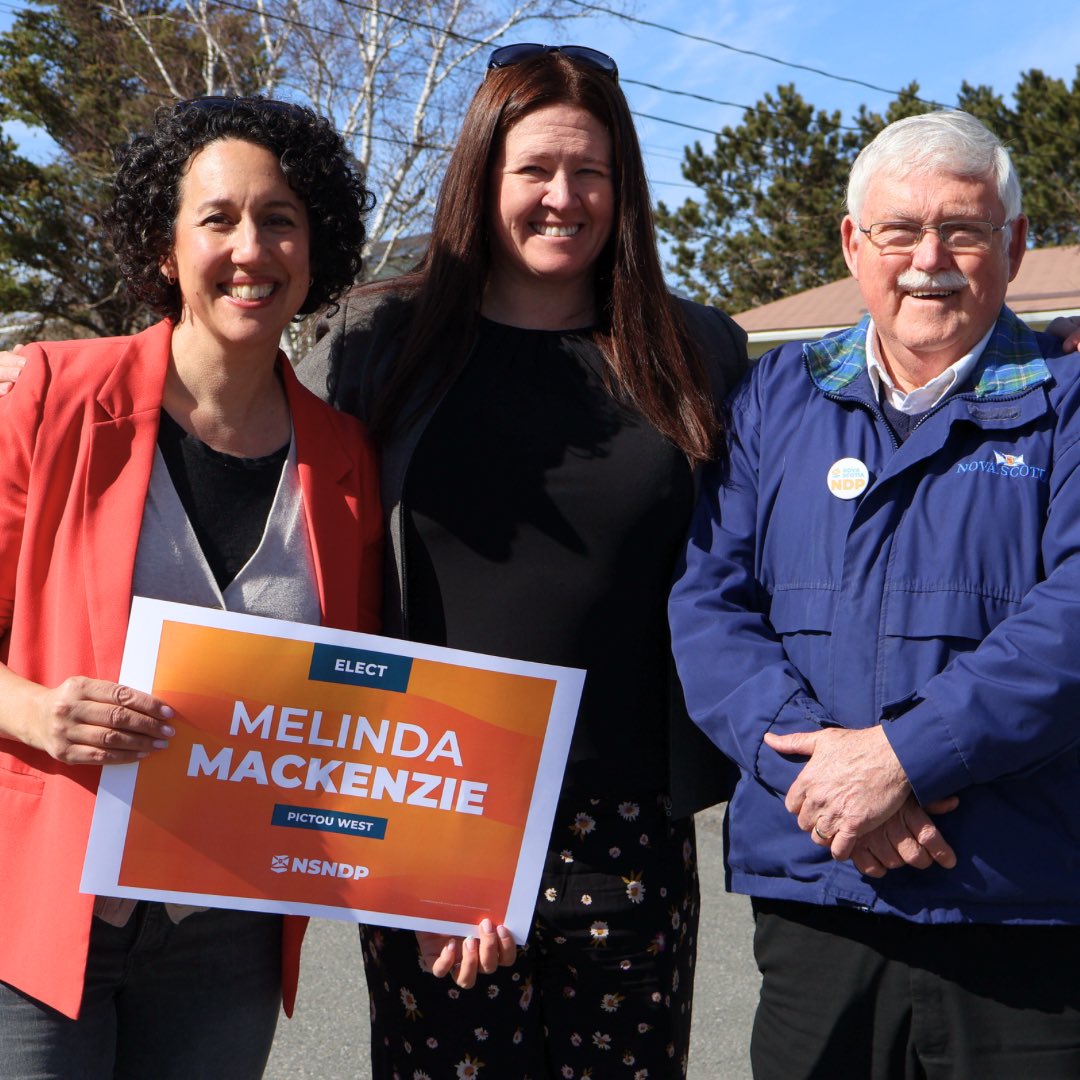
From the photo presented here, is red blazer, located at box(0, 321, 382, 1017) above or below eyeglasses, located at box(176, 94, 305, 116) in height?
below

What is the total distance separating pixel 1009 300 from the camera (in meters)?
16.6

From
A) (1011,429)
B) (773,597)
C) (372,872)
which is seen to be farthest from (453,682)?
(1011,429)

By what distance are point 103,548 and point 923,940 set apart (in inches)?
59.5

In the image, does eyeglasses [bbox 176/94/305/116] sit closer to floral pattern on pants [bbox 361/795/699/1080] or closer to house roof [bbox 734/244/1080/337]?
floral pattern on pants [bbox 361/795/699/1080]

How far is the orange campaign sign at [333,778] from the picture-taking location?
80.5 inches

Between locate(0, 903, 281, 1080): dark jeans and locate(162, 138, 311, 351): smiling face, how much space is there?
102 cm

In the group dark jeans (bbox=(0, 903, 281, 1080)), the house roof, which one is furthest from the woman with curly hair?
the house roof

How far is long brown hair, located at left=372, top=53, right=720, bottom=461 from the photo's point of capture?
8.41 feet

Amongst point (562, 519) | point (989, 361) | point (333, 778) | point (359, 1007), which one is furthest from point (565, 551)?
point (359, 1007)

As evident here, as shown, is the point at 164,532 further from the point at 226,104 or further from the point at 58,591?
the point at 226,104

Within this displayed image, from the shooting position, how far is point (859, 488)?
7.17ft

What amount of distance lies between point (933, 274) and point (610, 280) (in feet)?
2.51

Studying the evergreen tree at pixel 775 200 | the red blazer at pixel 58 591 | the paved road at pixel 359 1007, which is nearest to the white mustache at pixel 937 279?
the red blazer at pixel 58 591

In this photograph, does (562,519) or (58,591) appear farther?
(562,519)
